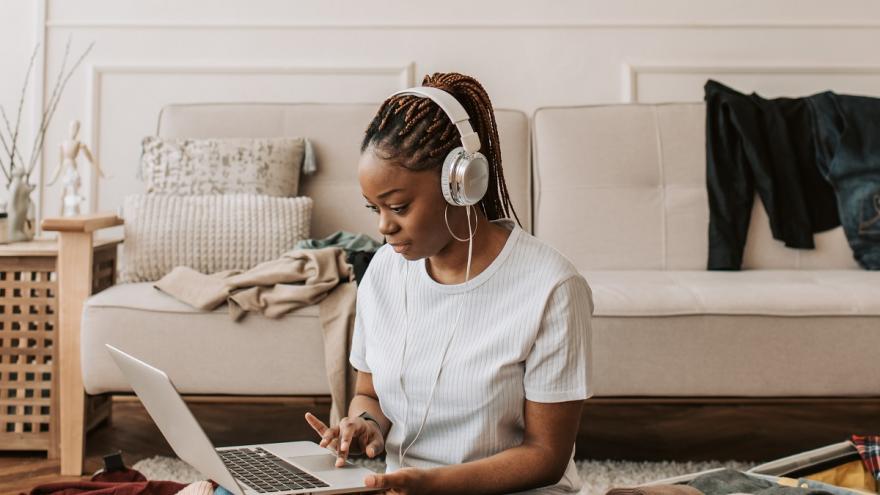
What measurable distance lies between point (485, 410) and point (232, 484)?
32cm

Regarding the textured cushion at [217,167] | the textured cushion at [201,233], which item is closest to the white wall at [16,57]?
the textured cushion at [217,167]

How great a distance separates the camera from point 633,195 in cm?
272

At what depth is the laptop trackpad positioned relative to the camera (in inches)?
41.0

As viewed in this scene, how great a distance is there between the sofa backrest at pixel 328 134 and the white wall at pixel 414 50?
0.41 metres

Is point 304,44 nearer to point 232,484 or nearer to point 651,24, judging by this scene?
point 651,24

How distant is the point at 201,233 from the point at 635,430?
1314 millimetres

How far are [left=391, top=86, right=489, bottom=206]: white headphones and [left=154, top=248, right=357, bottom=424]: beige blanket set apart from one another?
43.2 inches

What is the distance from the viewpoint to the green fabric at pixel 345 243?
7.98ft

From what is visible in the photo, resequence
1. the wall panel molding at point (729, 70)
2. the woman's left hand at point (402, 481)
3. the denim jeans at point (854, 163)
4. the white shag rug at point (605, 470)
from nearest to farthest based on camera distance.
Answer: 1. the woman's left hand at point (402, 481)
2. the white shag rug at point (605, 470)
3. the denim jeans at point (854, 163)
4. the wall panel molding at point (729, 70)

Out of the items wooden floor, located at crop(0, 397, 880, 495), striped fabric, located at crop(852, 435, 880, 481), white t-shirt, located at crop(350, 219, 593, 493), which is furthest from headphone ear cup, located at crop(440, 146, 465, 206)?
wooden floor, located at crop(0, 397, 880, 495)

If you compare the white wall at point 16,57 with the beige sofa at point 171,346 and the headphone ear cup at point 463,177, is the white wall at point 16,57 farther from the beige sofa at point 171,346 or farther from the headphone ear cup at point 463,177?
the headphone ear cup at point 463,177

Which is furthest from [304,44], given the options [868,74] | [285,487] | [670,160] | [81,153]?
[285,487]

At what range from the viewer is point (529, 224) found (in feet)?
9.00

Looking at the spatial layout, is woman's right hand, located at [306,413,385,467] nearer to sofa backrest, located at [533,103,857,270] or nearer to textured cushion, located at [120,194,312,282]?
textured cushion, located at [120,194,312,282]
